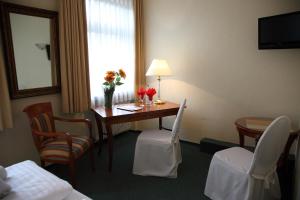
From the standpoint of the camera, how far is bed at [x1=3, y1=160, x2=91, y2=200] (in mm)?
1151

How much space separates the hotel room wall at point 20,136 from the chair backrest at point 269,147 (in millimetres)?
2405

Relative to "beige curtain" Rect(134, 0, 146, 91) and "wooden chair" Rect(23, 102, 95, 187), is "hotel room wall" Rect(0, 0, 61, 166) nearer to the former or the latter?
"wooden chair" Rect(23, 102, 95, 187)

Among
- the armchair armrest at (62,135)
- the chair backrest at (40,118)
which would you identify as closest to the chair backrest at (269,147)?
the armchair armrest at (62,135)

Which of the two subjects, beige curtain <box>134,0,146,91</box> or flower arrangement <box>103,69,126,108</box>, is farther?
beige curtain <box>134,0,146,91</box>

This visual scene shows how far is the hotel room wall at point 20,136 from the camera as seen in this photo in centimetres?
233

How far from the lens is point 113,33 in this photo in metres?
3.35

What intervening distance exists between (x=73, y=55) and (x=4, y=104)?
0.99 metres

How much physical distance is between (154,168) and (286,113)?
1.75 meters

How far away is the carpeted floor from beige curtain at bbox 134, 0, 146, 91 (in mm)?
1392

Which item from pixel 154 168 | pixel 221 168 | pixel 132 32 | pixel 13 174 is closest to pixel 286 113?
pixel 221 168

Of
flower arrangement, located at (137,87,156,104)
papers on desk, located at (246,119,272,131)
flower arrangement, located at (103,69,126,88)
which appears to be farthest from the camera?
flower arrangement, located at (137,87,156,104)

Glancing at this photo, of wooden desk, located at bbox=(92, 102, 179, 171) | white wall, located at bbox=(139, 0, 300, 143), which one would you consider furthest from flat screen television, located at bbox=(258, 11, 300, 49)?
wooden desk, located at bbox=(92, 102, 179, 171)

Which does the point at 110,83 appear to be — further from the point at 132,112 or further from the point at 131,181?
the point at 131,181

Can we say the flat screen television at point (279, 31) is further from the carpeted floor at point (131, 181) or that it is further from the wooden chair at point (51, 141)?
the wooden chair at point (51, 141)
